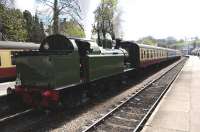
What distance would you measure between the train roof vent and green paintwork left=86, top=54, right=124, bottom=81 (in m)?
0.95

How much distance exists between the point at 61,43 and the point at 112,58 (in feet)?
13.3

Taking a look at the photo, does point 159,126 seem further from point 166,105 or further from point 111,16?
point 111,16

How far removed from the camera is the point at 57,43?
37.0 feet

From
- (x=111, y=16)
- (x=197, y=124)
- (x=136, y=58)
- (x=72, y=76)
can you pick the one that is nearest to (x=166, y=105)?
(x=197, y=124)

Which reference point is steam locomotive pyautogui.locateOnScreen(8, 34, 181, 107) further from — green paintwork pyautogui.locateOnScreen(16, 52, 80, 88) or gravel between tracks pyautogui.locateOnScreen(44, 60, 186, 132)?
gravel between tracks pyautogui.locateOnScreen(44, 60, 186, 132)

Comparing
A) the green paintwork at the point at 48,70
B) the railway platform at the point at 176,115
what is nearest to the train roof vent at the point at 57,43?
the green paintwork at the point at 48,70

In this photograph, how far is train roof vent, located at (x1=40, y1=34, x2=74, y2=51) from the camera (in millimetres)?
10820

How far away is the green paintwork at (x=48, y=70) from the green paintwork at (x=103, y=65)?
3.75 ft

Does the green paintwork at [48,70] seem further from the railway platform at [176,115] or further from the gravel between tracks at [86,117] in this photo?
the railway platform at [176,115]

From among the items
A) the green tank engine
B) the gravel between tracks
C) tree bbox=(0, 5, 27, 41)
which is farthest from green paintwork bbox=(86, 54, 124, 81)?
tree bbox=(0, 5, 27, 41)

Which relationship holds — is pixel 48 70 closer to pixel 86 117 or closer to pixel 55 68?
pixel 55 68

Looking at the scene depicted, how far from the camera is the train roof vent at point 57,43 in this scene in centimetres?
1082

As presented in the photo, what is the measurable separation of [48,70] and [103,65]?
423 cm

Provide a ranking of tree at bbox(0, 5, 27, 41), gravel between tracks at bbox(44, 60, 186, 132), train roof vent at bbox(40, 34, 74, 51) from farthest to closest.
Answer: tree at bbox(0, 5, 27, 41), train roof vent at bbox(40, 34, 74, 51), gravel between tracks at bbox(44, 60, 186, 132)
